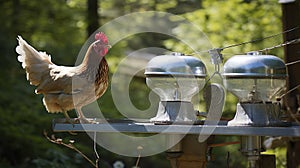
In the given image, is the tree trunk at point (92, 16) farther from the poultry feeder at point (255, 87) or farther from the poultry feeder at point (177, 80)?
the poultry feeder at point (255, 87)

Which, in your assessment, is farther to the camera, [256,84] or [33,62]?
[33,62]

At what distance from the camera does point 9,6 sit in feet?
34.2

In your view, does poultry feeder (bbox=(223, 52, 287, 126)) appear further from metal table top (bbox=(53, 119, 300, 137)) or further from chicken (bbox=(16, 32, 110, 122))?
chicken (bbox=(16, 32, 110, 122))

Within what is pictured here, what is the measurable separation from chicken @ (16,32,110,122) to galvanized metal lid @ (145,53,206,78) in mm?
667

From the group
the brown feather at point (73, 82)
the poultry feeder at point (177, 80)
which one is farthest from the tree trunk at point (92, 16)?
the poultry feeder at point (177, 80)

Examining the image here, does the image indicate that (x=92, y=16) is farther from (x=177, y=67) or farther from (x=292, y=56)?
(x=177, y=67)

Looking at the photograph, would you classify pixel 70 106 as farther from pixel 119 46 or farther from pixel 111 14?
pixel 111 14

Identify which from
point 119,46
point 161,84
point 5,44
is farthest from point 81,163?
point 161,84

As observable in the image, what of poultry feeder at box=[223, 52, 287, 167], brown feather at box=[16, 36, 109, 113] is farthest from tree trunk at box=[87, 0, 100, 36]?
poultry feeder at box=[223, 52, 287, 167]

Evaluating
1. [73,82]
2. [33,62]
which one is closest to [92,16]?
[33,62]

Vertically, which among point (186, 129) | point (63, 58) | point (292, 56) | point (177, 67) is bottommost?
point (186, 129)

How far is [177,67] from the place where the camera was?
313 cm

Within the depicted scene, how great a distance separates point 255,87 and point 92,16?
25.4 feet

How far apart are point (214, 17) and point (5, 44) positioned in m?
3.09
